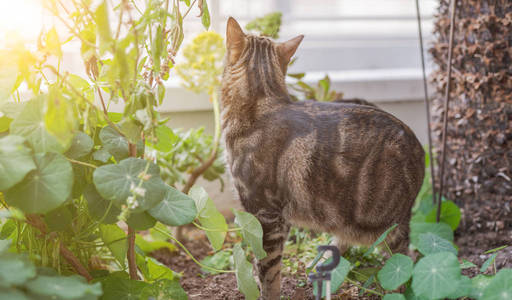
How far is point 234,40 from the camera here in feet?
4.82

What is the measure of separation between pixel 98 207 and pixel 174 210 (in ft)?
0.57

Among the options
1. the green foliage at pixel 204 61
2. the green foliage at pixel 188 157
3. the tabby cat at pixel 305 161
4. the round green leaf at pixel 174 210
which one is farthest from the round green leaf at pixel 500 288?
the green foliage at pixel 204 61

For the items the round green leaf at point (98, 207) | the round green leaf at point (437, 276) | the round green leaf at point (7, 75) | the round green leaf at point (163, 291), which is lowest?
the round green leaf at point (163, 291)

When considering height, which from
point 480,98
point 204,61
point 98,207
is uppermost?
point 204,61

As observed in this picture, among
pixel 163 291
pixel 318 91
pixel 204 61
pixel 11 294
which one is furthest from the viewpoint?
pixel 318 91

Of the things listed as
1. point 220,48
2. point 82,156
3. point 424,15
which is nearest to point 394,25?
point 424,15

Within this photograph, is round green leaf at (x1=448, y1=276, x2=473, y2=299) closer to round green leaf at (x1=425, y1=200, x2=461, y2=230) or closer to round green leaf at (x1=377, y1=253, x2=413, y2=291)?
round green leaf at (x1=377, y1=253, x2=413, y2=291)

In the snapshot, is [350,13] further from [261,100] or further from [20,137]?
[20,137]

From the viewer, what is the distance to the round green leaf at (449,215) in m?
1.93

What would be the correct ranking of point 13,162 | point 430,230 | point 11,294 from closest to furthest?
point 11,294, point 13,162, point 430,230

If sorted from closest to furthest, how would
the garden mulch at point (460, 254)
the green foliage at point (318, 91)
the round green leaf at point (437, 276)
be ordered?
the round green leaf at point (437, 276)
the garden mulch at point (460, 254)
the green foliage at point (318, 91)

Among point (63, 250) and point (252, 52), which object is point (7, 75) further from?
point (252, 52)

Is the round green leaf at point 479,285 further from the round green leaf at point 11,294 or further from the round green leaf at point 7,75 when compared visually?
the round green leaf at point 7,75

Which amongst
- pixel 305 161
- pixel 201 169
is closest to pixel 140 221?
pixel 305 161
